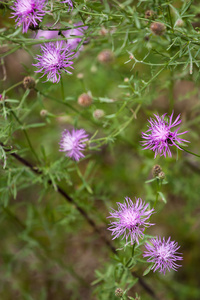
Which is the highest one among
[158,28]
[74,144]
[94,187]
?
[158,28]

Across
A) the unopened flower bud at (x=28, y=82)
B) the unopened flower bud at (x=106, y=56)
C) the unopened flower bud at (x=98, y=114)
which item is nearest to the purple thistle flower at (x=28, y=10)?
the unopened flower bud at (x=28, y=82)

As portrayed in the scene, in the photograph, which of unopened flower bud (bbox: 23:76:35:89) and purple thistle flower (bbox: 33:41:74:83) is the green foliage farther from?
purple thistle flower (bbox: 33:41:74:83)

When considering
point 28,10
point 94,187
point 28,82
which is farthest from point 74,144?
point 28,10

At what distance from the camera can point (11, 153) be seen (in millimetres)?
1886

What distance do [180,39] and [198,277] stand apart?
196 centimetres

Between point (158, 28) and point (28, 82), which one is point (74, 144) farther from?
point (158, 28)

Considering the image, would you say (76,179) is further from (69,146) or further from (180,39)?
(180,39)

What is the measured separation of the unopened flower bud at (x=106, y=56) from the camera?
95.8 inches

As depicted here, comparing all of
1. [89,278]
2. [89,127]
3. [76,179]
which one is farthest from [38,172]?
[89,278]

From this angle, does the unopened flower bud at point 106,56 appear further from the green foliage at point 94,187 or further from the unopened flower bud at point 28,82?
the unopened flower bud at point 28,82

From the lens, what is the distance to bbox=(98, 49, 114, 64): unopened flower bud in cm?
243

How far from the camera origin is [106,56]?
7.98 ft

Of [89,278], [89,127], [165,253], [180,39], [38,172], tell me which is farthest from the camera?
[89,278]

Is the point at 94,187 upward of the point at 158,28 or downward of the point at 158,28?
downward
